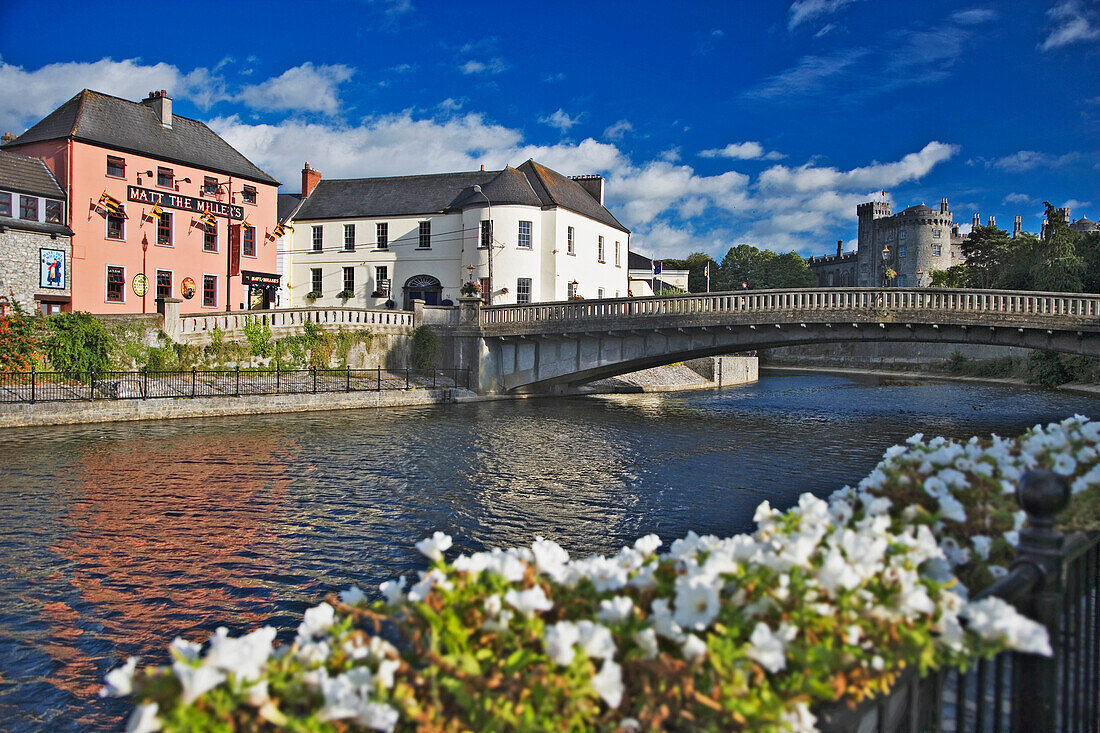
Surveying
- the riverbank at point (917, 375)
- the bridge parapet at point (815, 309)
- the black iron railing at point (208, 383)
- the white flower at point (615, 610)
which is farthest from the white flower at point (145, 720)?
the riverbank at point (917, 375)

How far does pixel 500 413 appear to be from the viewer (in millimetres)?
32688

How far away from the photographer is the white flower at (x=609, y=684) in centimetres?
244

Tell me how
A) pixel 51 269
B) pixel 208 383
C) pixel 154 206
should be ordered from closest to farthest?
pixel 208 383 → pixel 51 269 → pixel 154 206

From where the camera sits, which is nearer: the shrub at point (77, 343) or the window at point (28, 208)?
the shrub at point (77, 343)

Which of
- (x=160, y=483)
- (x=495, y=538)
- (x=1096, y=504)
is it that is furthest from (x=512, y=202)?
(x=1096, y=504)

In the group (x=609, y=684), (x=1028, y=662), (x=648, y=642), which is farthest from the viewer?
(x=1028, y=662)

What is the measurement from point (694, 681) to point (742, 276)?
12069 centimetres

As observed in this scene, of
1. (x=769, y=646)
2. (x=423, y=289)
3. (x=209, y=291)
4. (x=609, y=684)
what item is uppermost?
(x=423, y=289)

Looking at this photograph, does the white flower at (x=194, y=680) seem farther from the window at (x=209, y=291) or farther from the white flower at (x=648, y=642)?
the window at (x=209, y=291)

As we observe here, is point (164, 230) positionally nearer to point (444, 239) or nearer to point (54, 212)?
point (54, 212)

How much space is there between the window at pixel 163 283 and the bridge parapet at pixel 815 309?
19.0 metres

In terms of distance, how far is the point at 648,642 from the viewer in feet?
8.57

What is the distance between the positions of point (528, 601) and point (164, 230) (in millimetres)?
46316

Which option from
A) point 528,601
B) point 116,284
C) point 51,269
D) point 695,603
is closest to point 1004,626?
point 695,603
